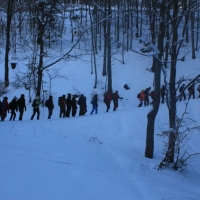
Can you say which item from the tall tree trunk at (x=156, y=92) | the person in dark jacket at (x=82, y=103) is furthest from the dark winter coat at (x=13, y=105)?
the tall tree trunk at (x=156, y=92)

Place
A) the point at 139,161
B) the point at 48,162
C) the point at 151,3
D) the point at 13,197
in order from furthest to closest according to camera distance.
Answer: the point at 151,3, the point at 139,161, the point at 48,162, the point at 13,197

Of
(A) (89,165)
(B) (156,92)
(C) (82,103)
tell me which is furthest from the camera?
(C) (82,103)

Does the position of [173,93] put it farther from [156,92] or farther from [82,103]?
[82,103]

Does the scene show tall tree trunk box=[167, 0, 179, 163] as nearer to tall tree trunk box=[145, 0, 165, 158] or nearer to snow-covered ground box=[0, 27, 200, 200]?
tall tree trunk box=[145, 0, 165, 158]

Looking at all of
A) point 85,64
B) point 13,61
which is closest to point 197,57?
point 85,64

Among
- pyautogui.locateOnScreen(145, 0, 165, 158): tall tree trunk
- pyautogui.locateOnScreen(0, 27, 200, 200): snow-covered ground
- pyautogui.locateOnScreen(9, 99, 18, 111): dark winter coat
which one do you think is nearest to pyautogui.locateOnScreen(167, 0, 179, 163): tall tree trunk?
pyautogui.locateOnScreen(145, 0, 165, 158): tall tree trunk

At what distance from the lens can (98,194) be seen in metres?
4.88

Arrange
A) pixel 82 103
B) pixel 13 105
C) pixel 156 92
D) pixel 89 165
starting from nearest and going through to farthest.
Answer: pixel 89 165 < pixel 156 92 < pixel 13 105 < pixel 82 103

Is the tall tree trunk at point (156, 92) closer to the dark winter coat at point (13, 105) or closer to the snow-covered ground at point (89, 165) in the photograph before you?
the snow-covered ground at point (89, 165)

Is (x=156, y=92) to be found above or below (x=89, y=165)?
above

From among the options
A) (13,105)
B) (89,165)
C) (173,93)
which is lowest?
(89,165)

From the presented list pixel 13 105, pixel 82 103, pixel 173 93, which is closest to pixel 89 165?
pixel 173 93

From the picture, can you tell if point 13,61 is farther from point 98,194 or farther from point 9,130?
point 98,194

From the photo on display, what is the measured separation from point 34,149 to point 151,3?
22.5 ft
